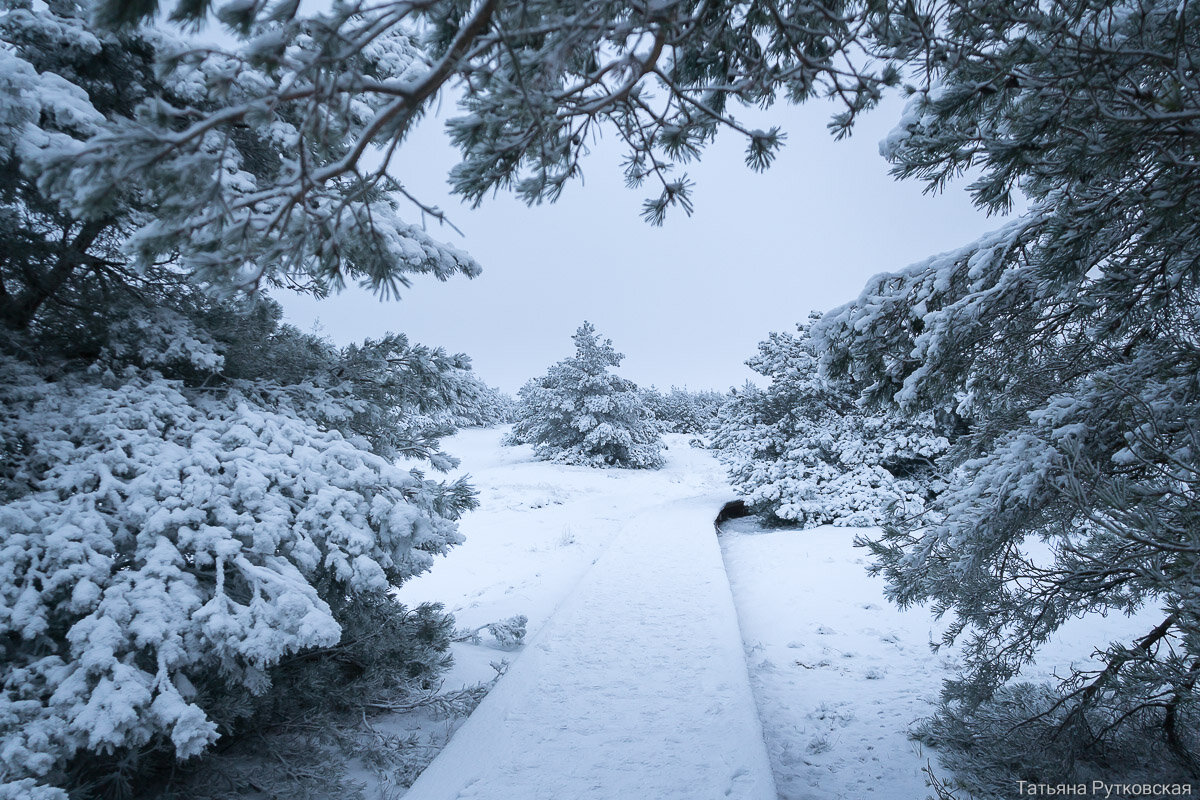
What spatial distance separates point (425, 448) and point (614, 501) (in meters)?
9.60

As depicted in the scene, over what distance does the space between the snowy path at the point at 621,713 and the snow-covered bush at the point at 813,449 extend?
5157 mm

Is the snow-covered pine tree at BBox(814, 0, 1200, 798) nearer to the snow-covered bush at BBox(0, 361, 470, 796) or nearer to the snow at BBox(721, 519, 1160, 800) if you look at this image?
the snow at BBox(721, 519, 1160, 800)

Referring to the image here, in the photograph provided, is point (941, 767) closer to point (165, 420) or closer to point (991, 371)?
point (991, 371)

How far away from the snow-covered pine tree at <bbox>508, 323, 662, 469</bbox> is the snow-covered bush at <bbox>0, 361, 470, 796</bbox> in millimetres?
15195

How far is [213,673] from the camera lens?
2.61m

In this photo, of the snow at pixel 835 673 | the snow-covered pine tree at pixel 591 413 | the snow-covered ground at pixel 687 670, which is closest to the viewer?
the snow-covered ground at pixel 687 670

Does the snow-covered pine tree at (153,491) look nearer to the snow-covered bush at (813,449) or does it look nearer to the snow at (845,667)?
the snow at (845,667)

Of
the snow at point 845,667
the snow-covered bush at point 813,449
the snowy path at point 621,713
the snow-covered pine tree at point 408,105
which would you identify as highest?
the snow-covered pine tree at point 408,105

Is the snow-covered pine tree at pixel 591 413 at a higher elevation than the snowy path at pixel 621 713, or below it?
higher

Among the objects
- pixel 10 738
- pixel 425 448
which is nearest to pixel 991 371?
pixel 425 448

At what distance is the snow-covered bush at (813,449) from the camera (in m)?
10.1

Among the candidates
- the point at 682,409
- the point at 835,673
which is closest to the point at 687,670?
the point at 835,673

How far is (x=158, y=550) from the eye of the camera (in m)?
2.39

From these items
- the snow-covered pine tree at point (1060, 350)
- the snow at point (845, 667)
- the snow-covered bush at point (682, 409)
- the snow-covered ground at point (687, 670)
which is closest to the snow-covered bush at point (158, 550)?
the snow-covered ground at point (687, 670)
